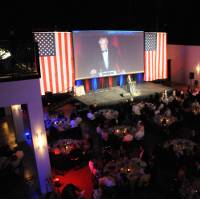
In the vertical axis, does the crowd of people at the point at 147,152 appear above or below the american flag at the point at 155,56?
below

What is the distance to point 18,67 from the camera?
8.10 metres

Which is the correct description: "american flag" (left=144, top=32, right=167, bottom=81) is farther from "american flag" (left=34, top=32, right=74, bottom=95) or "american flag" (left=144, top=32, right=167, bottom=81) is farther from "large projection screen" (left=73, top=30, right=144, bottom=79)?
"american flag" (left=34, top=32, right=74, bottom=95)

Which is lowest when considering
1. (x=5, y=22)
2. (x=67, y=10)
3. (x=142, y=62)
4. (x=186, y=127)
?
(x=186, y=127)

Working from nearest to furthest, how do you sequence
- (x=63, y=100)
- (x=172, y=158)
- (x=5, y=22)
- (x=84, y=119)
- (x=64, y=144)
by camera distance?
(x=5, y=22), (x=172, y=158), (x=64, y=144), (x=84, y=119), (x=63, y=100)

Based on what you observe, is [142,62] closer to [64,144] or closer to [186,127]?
[186,127]

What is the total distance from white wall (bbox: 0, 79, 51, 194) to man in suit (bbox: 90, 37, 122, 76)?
11.3 m

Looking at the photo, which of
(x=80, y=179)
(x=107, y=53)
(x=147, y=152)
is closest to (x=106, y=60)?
(x=107, y=53)

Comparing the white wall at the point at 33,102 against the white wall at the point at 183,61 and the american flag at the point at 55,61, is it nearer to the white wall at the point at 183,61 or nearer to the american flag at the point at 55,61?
the american flag at the point at 55,61

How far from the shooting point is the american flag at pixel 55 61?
1738 cm

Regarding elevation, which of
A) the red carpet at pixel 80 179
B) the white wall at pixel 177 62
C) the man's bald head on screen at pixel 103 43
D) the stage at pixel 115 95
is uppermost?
the man's bald head on screen at pixel 103 43

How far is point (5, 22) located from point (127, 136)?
241 inches

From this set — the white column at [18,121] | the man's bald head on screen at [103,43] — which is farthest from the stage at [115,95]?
the white column at [18,121]

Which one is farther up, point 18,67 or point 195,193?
point 18,67

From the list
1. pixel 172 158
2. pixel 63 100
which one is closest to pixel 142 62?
pixel 63 100
